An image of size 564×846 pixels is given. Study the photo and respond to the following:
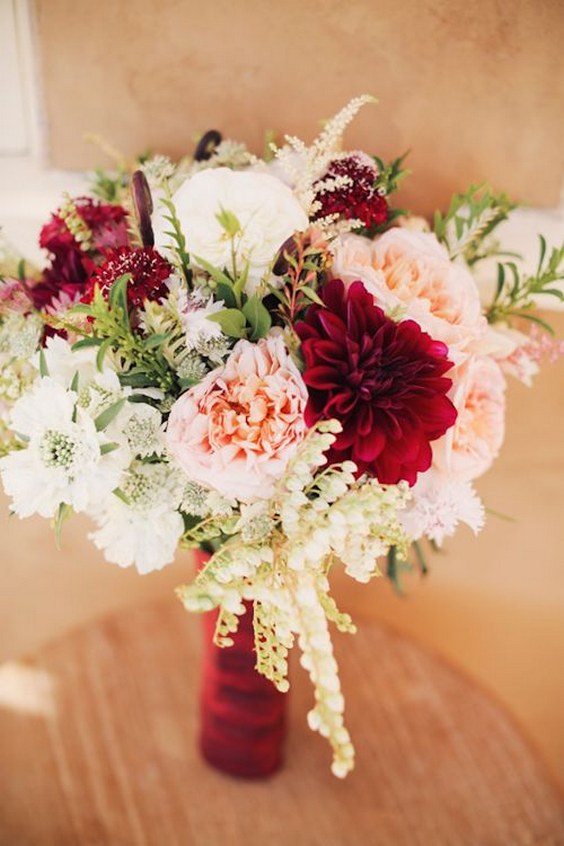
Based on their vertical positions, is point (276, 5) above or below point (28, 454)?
above

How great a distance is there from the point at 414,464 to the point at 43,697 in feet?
2.70

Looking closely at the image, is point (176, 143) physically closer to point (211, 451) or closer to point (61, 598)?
point (211, 451)

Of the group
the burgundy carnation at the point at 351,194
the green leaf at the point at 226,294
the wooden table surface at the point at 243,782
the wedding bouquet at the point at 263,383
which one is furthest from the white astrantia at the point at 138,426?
the wooden table surface at the point at 243,782

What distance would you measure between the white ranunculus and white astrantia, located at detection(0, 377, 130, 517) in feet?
0.57

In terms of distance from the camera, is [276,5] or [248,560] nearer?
[248,560]

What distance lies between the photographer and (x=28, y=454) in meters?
0.61

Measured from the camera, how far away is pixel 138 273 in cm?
60

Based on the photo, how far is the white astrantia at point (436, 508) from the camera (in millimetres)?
687

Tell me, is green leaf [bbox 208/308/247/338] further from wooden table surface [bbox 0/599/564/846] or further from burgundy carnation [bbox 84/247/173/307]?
wooden table surface [bbox 0/599/564/846]

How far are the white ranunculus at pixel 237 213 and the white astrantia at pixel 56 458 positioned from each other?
17 centimetres

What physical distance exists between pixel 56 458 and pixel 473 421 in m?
0.41

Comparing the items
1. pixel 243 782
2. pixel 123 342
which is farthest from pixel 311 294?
pixel 243 782

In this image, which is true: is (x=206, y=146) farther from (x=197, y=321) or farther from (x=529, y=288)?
(x=529, y=288)

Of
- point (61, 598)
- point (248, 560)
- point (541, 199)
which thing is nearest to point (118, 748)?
point (61, 598)
